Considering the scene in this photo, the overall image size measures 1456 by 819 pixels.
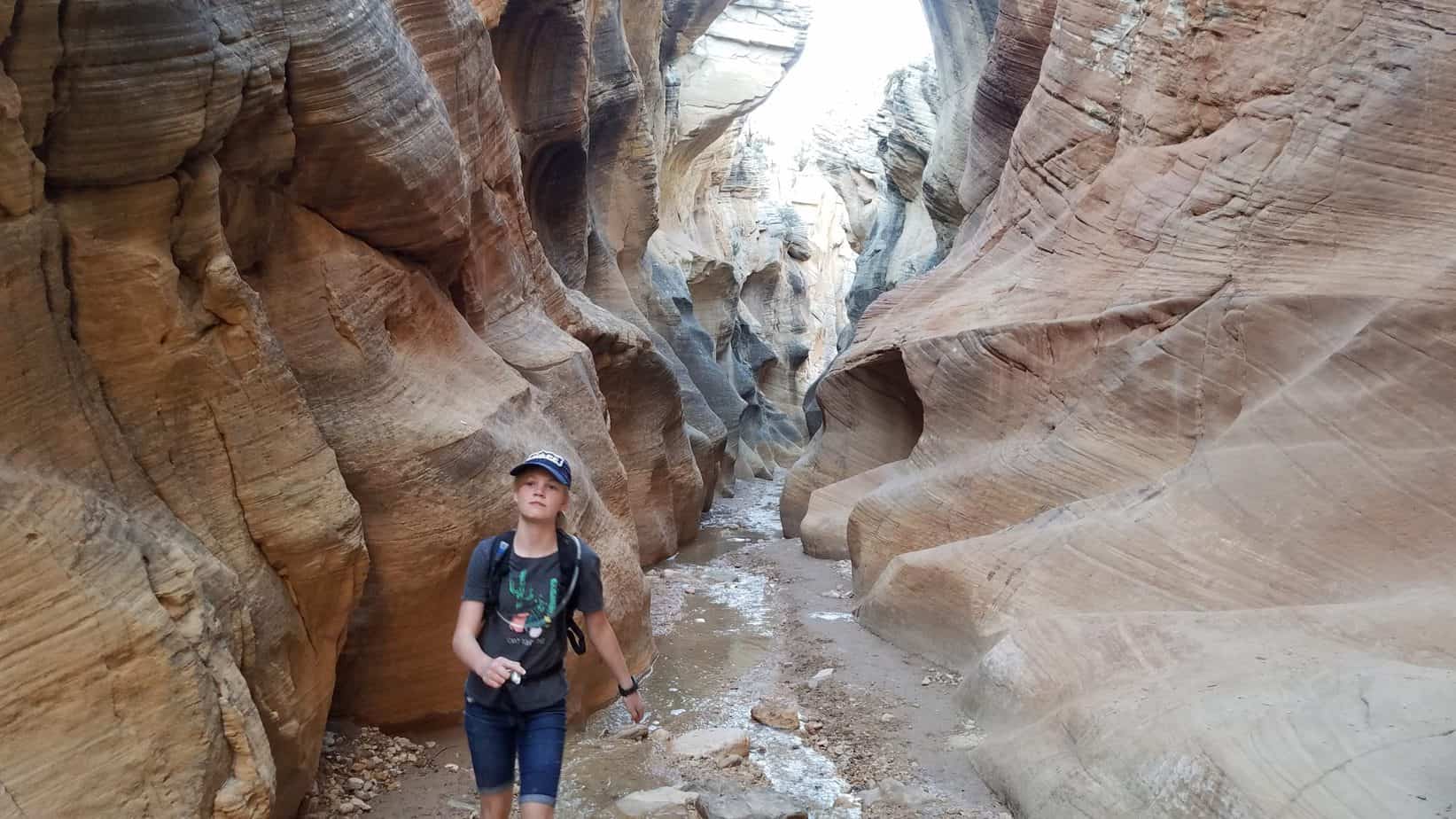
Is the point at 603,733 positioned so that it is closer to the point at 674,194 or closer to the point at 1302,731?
the point at 1302,731

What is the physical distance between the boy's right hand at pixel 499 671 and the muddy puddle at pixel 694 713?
178 cm

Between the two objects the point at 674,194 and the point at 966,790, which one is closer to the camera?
the point at 966,790

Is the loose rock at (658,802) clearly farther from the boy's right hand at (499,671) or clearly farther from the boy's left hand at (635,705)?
the boy's right hand at (499,671)

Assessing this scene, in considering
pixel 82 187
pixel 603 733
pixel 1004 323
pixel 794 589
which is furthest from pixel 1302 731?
pixel 794 589

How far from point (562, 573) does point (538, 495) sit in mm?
253

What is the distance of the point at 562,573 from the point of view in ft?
11.5

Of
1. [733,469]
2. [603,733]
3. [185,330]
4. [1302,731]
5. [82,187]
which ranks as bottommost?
[733,469]

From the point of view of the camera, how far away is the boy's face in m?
3.44

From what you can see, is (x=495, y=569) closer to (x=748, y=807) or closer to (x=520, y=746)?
(x=520, y=746)

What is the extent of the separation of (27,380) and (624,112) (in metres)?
12.8

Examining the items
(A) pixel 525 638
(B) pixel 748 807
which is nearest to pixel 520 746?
(A) pixel 525 638

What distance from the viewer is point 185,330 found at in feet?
13.9

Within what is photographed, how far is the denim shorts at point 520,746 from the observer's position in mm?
3426

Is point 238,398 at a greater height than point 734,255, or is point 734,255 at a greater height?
point 238,398
